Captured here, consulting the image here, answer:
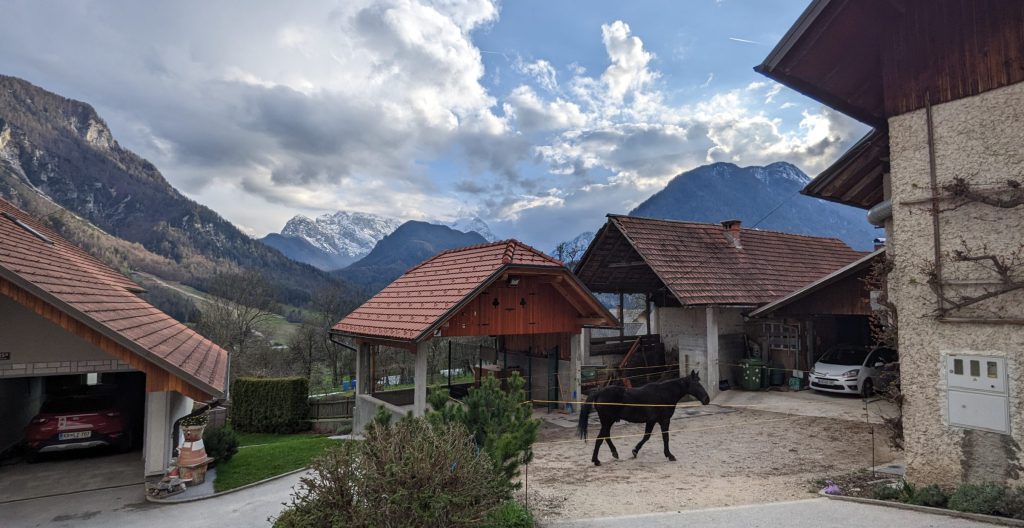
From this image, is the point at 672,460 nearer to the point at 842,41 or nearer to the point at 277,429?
the point at 842,41

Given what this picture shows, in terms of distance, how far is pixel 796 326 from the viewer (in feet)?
56.2

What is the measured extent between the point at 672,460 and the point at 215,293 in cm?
3513

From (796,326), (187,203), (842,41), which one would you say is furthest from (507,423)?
(187,203)

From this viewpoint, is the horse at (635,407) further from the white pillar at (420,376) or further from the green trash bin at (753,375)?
the green trash bin at (753,375)

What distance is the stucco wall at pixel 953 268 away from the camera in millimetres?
5914

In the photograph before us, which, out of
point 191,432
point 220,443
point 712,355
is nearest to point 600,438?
point 191,432

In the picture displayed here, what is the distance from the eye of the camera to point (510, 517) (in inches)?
224

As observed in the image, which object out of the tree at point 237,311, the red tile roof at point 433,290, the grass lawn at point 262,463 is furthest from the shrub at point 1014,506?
the tree at point 237,311

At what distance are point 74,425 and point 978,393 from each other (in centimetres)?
1316

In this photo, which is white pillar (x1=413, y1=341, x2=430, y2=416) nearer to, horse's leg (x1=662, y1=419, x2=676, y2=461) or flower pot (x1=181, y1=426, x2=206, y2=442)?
flower pot (x1=181, y1=426, x2=206, y2=442)

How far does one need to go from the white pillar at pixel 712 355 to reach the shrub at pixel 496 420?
1179 cm

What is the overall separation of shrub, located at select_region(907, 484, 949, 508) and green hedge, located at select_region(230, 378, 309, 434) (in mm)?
18049

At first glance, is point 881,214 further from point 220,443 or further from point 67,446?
point 67,446

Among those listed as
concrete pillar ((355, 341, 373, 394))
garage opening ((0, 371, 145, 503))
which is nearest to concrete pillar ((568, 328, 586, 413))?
concrete pillar ((355, 341, 373, 394))
